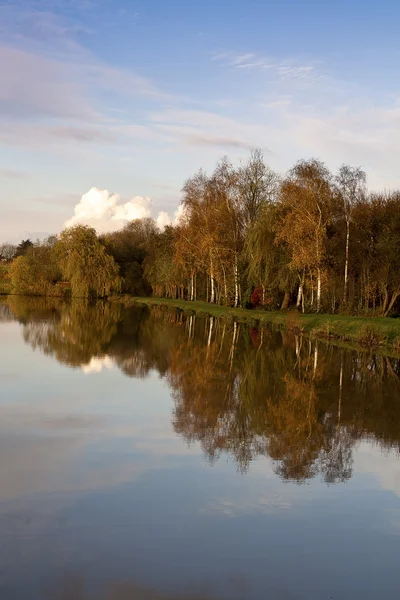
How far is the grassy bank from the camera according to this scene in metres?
28.0

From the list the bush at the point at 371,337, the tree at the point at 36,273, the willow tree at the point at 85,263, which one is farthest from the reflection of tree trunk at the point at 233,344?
the tree at the point at 36,273

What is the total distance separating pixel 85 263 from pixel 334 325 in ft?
129

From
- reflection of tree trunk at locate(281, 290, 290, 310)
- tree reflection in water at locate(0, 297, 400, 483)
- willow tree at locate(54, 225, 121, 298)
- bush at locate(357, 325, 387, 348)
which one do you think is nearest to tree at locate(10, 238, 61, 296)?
willow tree at locate(54, 225, 121, 298)

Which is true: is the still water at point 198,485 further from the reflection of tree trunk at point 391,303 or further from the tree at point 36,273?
the tree at point 36,273

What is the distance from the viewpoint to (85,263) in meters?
67.1

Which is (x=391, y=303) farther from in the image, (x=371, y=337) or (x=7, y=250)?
(x=7, y=250)

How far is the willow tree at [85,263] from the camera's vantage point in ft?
219

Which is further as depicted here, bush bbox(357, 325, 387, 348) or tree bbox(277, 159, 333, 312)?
tree bbox(277, 159, 333, 312)

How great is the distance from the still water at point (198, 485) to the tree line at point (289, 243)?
65.3ft

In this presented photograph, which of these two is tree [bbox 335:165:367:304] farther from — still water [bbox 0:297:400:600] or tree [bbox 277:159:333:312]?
still water [bbox 0:297:400:600]

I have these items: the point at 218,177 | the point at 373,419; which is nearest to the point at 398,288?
the point at 218,177

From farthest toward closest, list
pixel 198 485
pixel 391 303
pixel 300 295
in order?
pixel 300 295, pixel 391 303, pixel 198 485

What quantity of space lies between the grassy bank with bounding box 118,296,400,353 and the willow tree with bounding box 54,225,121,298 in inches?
848

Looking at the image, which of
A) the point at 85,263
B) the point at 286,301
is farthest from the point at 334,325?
the point at 85,263
